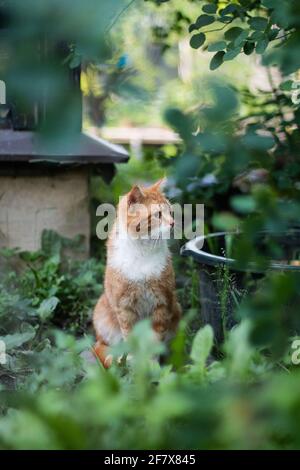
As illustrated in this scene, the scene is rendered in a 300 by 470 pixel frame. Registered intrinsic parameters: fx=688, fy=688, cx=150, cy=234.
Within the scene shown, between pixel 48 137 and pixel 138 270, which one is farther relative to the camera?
pixel 138 270

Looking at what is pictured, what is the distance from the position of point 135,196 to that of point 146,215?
0.09m

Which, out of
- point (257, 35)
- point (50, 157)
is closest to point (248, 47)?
point (257, 35)

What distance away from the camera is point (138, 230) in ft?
9.35

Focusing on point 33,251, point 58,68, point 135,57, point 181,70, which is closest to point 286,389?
point 58,68

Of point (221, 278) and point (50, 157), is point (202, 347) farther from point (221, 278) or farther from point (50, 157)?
point (50, 157)

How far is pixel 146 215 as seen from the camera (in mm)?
2807

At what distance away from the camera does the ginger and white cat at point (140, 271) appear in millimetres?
2848

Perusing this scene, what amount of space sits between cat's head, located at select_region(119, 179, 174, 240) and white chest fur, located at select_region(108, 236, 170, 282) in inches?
2.0

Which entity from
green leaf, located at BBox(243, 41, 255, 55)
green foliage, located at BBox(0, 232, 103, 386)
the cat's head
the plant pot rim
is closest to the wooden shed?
green foliage, located at BBox(0, 232, 103, 386)

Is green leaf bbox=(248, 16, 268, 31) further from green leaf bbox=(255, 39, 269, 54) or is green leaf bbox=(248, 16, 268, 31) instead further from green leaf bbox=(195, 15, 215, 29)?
green leaf bbox=(195, 15, 215, 29)
